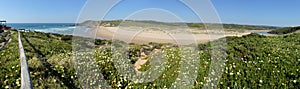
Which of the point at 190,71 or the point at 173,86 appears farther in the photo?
the point at 190,71

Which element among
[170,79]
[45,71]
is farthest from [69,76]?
[170,79]

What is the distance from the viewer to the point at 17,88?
9102mm

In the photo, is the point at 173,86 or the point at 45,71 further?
the point at 45,71

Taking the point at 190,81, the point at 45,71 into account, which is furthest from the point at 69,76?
the point at 190,81

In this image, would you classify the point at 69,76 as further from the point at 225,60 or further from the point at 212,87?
the point at 225,60

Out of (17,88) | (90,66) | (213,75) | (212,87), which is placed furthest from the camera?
(90,66)

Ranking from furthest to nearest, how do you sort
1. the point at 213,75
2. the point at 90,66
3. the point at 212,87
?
1. the point at 90,66
2. the point at 213,75
3. the point at 212,87

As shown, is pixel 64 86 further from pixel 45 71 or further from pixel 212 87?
pixel 212 87

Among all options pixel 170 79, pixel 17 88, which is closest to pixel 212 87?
pixel 170 79

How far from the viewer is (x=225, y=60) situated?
47.2 feet

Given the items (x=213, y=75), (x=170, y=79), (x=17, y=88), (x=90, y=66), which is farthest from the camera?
(x=90, y=66)

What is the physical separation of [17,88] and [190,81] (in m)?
5.86

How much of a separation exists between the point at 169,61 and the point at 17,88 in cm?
740

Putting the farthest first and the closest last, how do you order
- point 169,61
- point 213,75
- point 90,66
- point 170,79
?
1. point 169,61
2. point 90,66
3. point 213,75
4. point 170,79
